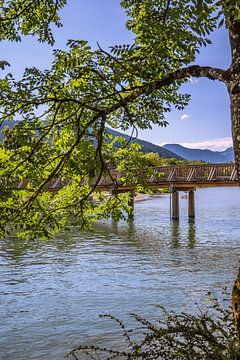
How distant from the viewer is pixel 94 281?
504 inches

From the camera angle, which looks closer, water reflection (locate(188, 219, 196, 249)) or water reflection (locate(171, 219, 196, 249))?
water reflection (locate(188, 219, 196, 249))

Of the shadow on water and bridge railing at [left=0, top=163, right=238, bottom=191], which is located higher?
bridge railing at [left=0, top=163, right=238, bottom=191]

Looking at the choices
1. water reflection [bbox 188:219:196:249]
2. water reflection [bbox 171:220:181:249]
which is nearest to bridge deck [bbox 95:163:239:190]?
water reflection [bbox 188:219:196:249]

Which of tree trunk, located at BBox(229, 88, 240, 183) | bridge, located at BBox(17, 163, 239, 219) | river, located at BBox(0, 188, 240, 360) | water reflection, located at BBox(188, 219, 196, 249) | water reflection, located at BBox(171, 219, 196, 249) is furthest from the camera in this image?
bridge, located at BBox(17, 163, 239, 219)

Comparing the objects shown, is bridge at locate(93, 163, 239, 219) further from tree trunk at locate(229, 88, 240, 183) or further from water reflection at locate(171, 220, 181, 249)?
tree trunk at locate(229, 88, 240, 183)

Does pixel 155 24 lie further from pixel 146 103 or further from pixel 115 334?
pixel 115 334

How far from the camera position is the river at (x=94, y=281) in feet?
28.3

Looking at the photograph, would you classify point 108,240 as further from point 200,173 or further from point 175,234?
point 200,173

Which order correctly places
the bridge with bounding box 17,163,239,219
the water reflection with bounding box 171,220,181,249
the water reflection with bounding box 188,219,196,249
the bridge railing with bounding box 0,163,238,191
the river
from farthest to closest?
the bridge with bounding box 17,163,239,219
the bridge railing with bounding box 0,163,238,191
the water reflection with bounding box 171,220,181,249
the water reflection with bounding box 188,219,196,249
the river

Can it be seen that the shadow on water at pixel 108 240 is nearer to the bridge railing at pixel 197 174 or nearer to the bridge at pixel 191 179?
the bridge at pixel 191 179

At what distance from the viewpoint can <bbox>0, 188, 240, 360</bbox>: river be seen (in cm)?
862

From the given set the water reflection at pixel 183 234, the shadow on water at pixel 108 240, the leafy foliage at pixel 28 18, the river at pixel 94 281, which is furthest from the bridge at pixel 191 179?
the leafy foliage at pixel 28 18

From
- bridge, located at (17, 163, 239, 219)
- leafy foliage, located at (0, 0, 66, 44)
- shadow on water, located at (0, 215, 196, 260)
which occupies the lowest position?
shadow on water, located at (0, 215, 196, 260)

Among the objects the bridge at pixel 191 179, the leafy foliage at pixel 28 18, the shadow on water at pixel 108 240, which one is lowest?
the shadow on water at pixel 108 240
